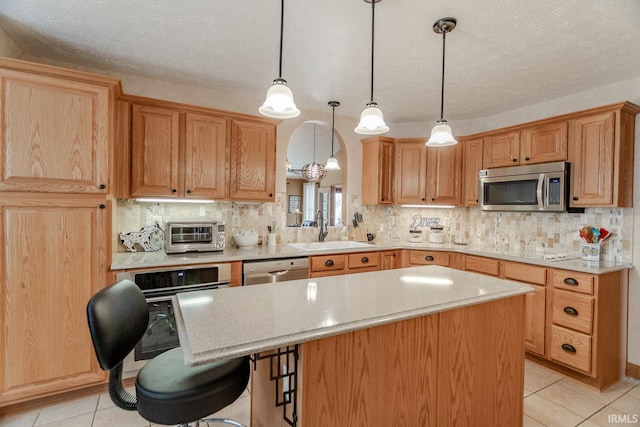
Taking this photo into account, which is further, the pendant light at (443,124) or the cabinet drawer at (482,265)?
the cabinet drawer at (482,265)

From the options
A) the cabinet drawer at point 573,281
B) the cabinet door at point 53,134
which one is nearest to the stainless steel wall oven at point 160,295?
the cabinet door at point 53,134

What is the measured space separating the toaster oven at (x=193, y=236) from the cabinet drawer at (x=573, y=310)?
2927mm

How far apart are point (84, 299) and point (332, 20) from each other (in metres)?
2.46

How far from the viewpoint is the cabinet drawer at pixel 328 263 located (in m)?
3.04

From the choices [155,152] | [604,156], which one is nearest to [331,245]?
[155,152]

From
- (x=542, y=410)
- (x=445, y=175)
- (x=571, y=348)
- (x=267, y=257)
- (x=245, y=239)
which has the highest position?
(x=445, y=175)

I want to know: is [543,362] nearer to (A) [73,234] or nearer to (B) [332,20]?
(B) [332,20]

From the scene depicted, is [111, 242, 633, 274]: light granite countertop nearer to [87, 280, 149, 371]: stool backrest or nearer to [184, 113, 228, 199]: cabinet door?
[184, 113, 228, 199]: cabinet door

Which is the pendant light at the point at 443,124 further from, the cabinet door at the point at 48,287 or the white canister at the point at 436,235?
the cabinet door at the point at 48,287

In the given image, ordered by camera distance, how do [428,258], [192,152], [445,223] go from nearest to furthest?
[192,152] → [428,258] → [445,223]

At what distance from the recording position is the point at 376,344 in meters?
1.27

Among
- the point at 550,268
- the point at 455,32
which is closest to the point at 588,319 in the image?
the point at 550,268

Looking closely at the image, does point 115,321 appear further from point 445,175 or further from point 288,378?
point 445,175

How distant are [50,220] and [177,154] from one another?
102 cm
